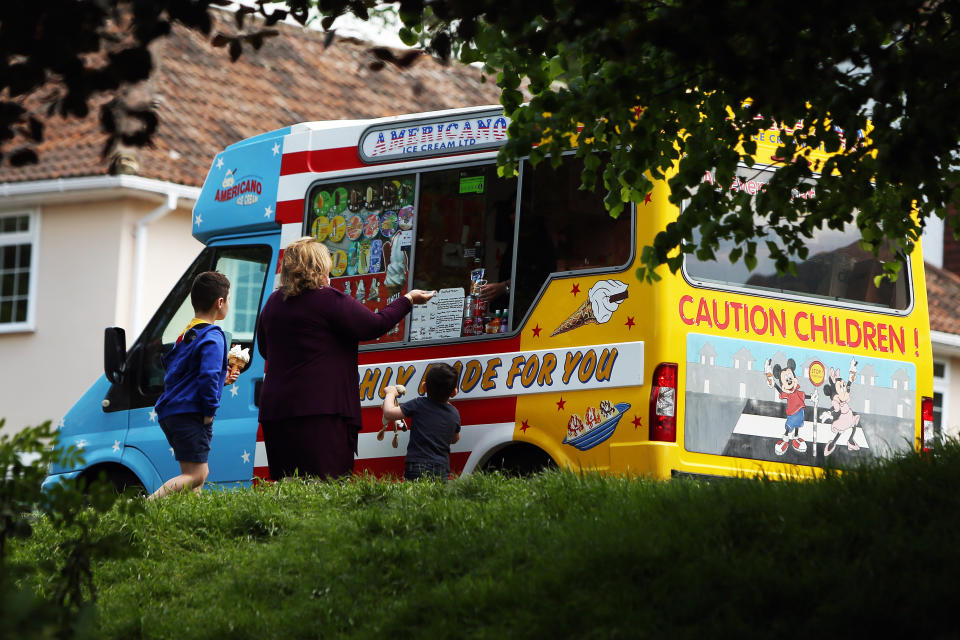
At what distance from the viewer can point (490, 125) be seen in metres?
8.48

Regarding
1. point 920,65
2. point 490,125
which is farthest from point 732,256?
point 490,125

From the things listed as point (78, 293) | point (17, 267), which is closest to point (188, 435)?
point (78, 293)

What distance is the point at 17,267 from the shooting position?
20797 millimetres

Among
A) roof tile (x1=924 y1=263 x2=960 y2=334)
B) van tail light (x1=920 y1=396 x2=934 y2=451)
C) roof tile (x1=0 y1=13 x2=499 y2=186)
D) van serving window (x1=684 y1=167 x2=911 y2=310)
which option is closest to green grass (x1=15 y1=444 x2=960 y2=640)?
van serving window (x1=684 y1=167 x2=911 y2=310)

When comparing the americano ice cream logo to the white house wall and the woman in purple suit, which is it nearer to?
the woman in purple suit

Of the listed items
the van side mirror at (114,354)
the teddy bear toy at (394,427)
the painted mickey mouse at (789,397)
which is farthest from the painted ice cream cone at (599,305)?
the van side mirror at (114,354)

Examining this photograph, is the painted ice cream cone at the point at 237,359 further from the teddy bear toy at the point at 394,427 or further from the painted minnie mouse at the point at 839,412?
the painted minnie mouse at the point at 839,412

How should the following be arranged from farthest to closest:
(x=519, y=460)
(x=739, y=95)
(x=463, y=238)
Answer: (x=463, y=238) → (x=519, y=460) → (x=739, y=95)

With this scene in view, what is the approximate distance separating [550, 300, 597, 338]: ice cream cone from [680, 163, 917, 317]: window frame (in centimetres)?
56

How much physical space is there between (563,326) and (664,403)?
0.77 metres

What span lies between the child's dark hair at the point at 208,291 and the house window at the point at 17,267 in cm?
1321

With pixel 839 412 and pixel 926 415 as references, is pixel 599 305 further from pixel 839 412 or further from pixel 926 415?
pixel 926 415

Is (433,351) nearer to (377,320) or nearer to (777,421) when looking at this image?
(377,320)

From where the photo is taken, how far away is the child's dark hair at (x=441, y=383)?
809 centimetres
